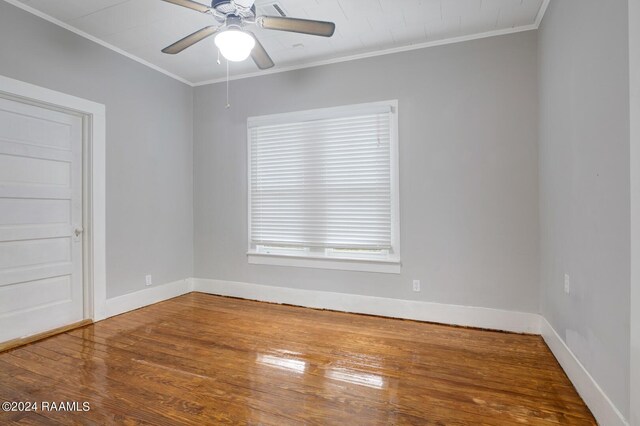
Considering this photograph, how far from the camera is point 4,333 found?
9.09 ft

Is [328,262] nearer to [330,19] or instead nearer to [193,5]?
[330,19]

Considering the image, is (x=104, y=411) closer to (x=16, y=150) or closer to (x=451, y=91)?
(x=16, y=150)

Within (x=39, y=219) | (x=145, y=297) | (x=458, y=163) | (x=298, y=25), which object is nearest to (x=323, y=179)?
(x=458, y=163)

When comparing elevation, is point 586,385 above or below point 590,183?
below

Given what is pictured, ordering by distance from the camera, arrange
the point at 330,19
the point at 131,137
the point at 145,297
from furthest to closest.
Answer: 1. the point at 145,297
2. the point at 131,137
3. the point at 330,19

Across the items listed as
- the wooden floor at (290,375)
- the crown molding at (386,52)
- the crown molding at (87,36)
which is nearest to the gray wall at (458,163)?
the crown molding at (386,52)

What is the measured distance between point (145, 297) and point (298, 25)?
339 centimetres

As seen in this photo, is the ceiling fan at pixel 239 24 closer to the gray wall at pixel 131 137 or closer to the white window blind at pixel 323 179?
the white window blind at pixel 323 179

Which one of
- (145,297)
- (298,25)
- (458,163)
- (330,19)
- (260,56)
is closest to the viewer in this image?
(298,25)

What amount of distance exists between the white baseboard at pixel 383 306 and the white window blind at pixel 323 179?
1.83ft

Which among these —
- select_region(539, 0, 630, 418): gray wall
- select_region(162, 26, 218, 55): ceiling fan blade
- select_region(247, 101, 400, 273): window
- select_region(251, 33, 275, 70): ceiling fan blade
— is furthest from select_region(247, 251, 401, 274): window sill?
select_region(162, 26, 218, 55): ceiling fan blade

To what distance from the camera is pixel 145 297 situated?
12.8 feet

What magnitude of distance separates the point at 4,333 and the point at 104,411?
1.65 metres

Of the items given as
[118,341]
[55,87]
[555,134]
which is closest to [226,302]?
[118,341]
